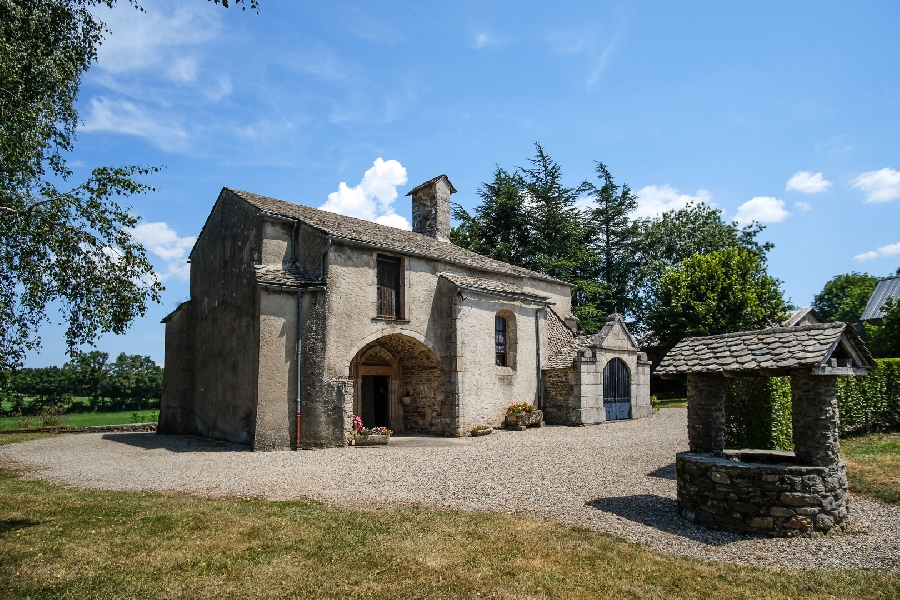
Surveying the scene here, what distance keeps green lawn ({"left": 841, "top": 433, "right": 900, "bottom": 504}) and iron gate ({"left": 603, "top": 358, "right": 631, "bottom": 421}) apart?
26.9 feet

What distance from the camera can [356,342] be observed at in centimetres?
1588

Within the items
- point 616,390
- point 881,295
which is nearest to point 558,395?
point 616,390

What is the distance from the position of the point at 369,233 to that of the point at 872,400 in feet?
53.6

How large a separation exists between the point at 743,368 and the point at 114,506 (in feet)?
31.3

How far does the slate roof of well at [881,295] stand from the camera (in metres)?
44.9

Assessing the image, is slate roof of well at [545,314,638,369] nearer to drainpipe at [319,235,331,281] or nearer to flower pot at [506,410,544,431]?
flower pot at [506,410,544,431]

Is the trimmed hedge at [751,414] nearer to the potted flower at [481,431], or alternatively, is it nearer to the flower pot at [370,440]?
the potted flower at [481,431]

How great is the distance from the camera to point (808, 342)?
23.6 ft

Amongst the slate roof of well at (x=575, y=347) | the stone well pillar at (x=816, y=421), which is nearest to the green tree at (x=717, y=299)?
the slate roof of well at (x=575, y=347)

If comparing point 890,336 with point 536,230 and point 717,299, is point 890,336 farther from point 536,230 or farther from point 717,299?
point 536,230

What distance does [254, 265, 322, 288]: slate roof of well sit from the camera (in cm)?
1466

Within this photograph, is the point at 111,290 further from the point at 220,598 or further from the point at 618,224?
the point at 618,224

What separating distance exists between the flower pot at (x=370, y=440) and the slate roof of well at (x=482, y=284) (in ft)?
18.5

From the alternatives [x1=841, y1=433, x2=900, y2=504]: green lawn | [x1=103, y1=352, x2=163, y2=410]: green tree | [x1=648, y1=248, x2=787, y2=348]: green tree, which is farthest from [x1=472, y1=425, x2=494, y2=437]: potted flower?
[x1=103, y1=352, x2=163, y2=410]: green tree
